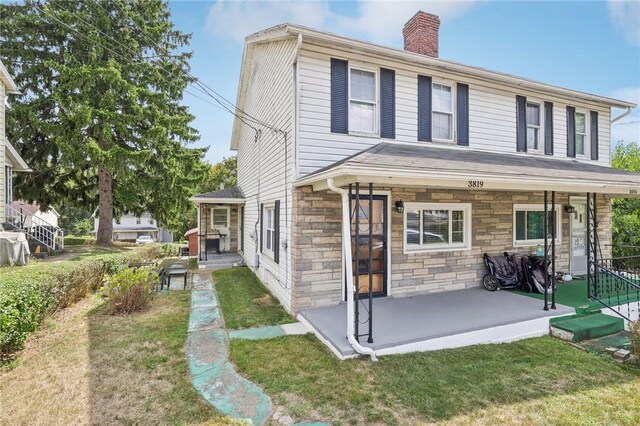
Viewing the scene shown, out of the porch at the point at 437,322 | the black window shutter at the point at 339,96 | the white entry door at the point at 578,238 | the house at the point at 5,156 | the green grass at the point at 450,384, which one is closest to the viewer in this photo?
the green grass at the point at 450,384

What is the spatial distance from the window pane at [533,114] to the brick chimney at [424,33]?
3098 millimetres

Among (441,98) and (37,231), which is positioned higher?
(441,98)

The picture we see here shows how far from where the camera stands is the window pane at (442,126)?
7816 millimetres

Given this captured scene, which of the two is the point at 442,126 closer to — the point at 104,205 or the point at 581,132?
the point at 581,132

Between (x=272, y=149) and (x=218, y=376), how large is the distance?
18.9ft

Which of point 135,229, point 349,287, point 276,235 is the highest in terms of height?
point 276,235

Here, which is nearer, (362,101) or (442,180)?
(442,180)

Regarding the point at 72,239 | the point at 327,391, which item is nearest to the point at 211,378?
the point at 327,391

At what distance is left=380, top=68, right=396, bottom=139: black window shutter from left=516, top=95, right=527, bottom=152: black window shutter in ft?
13.3

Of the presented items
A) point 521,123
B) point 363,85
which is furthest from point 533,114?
point 363,85


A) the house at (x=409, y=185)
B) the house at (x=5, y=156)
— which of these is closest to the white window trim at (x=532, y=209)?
the house at (x=409, y=185)

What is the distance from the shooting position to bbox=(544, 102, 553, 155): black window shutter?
9.13 m

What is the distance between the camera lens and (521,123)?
8828 millimetres

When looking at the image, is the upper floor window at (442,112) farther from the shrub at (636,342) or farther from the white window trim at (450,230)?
the shrub at (636,342)
